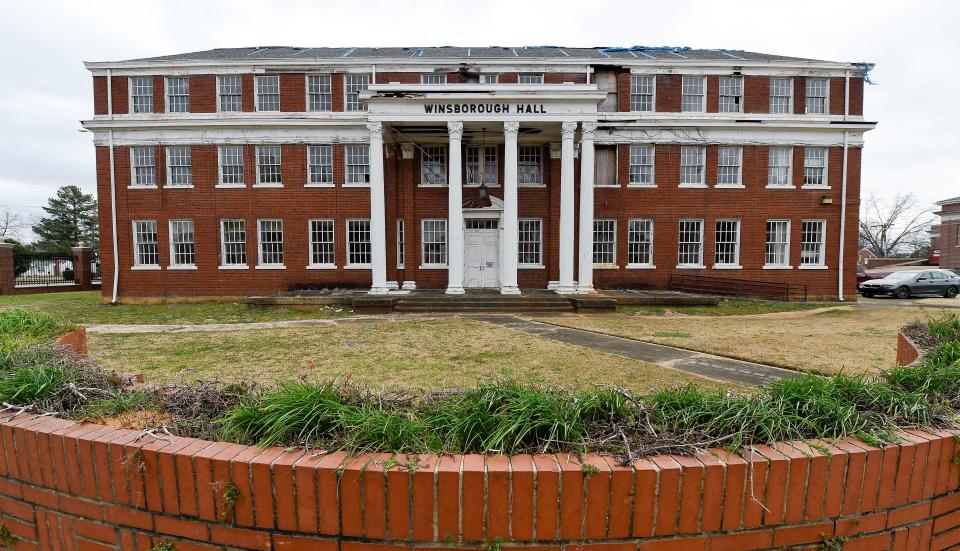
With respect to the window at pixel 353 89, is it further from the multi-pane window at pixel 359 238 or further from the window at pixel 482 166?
the window at pixel 482 166

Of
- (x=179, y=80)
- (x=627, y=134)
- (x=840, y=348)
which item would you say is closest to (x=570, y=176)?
(x=627, y=134)

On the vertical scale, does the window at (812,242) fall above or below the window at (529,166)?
below

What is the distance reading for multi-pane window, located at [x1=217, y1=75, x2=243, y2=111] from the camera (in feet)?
65.2

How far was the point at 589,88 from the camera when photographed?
16.4 m

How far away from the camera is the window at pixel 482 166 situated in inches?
784

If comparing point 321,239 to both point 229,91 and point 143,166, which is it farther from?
point 143,166

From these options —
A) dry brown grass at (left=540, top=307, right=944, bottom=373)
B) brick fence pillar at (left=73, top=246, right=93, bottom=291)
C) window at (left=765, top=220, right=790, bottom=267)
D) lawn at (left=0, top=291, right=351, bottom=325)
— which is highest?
window at (left=765, top=220, right=790, bottom=267)

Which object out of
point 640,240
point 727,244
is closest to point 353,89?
point 640,240

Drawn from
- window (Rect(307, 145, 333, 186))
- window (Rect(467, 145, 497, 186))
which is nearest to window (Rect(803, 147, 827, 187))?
window (Rect(467, 145, 497, 186))

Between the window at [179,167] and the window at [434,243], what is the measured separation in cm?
1052

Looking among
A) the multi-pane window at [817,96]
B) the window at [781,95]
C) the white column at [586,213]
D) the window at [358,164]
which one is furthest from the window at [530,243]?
the multi-pane window at [817,96]

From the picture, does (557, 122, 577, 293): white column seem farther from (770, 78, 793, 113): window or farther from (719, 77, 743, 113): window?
(770, 78, 793, 113): window

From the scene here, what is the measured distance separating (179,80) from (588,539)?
2458 centimetres

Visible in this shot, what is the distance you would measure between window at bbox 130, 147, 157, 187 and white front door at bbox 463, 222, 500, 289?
13.9 metres
